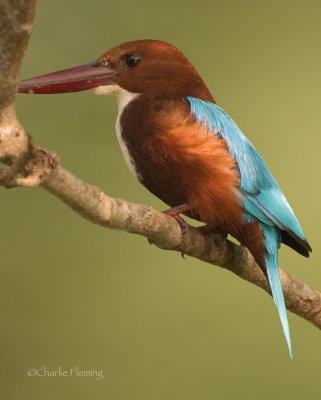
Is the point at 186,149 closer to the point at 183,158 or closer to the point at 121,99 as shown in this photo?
the point at 183,158

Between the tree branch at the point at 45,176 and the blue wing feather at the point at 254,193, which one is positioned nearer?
the tree branch at the point at 45,176

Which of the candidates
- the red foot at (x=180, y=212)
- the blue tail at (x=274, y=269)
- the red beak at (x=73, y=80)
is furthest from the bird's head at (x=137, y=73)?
the blue tail at (x=274, y=269)

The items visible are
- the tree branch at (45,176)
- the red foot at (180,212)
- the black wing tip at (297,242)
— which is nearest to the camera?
the tree branch at (45,176)

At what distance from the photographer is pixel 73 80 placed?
1661 millimetres

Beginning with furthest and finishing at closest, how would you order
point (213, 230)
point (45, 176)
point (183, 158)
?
point (213, 230) → point (183, 158) → point (45, 176)

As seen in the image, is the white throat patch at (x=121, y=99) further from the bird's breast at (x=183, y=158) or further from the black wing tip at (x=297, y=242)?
the black wing tip at (x=297, y=242)

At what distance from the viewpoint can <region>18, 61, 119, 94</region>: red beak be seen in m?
1.59

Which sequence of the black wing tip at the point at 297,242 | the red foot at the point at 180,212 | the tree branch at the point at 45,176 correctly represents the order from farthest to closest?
the black wing tip at the point at 297,242, the red foot at the point at 180,212, the tree branch at the point at 45,176

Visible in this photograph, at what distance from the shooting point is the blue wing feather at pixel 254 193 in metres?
1.61

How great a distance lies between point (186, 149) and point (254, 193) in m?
0.21

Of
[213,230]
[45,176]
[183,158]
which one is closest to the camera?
[45,176]

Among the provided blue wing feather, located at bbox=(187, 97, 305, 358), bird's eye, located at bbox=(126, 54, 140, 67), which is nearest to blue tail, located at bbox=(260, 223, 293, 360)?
blue wing feather, located at bbox=(187, 97, 305, 358)

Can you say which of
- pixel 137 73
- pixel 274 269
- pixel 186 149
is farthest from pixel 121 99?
pixel 274 269

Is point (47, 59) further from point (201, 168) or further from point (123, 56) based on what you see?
point (201, 168)
